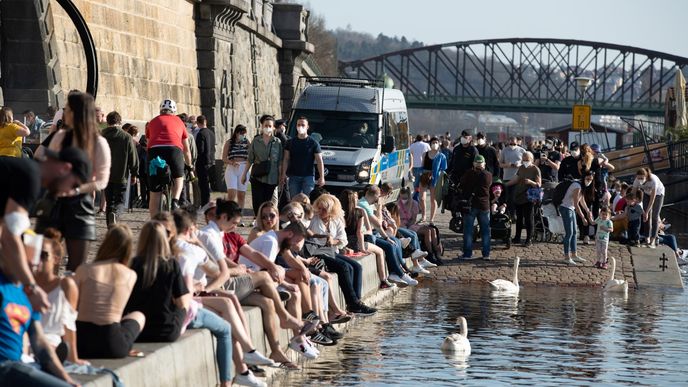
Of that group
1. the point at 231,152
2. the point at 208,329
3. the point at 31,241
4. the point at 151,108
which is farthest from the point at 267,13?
the point at 31,241

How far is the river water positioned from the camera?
41.6ft

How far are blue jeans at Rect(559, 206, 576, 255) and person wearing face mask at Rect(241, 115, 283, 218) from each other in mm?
4725

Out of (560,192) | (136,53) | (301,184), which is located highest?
(136,53)

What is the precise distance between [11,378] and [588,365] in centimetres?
786

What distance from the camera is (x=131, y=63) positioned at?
28031 mm

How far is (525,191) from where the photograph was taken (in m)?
24.6

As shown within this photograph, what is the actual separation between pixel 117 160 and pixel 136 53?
1241 cm

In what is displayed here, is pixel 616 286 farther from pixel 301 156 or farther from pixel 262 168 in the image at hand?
pixel 262 168

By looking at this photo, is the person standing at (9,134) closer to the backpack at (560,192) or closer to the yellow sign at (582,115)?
the backpack at (560,192)

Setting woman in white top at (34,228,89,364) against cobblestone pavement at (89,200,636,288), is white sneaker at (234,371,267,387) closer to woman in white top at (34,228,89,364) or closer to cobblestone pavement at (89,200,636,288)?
woman in white top at (34,228,89,364)

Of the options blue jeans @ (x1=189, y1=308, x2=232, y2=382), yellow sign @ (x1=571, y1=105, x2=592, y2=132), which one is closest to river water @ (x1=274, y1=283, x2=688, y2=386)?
blue jeans @ (x1=189, y1=308, x2=232, y2=382)

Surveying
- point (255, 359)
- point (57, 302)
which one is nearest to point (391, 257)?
point (255, 359)

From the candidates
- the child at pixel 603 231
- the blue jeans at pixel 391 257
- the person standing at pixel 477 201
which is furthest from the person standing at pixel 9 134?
the child at pixel 603 231

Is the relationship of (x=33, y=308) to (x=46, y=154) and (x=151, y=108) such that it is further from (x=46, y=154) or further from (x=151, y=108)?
(x=151, y=108)
